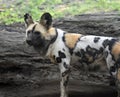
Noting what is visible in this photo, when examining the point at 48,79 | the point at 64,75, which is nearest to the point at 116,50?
the point at 64,75

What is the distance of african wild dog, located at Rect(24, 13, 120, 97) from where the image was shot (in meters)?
5.42

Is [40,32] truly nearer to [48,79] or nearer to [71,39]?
[71,39]

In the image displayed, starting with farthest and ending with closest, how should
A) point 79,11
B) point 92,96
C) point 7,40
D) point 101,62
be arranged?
1. point 79,11
2. point 7,40
3. point 92,96
4. point 101,62

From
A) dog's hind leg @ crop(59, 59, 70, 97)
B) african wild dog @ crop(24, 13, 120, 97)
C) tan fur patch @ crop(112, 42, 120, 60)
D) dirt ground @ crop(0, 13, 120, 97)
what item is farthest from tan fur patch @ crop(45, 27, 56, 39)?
tan fur patch @ crop(112, 42, 120, 60)

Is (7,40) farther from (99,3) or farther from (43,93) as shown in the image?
(99,3)

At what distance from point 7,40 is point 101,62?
6.18 feet

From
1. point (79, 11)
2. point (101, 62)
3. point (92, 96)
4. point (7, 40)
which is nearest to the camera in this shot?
point (101, 62)

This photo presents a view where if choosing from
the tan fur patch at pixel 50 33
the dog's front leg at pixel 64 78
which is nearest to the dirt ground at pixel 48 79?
the dog's front leg at pixel 64 78

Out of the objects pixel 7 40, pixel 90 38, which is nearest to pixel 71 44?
pixel 90 38

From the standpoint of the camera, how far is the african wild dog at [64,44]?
213 inches

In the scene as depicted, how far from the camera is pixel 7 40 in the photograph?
263 inches

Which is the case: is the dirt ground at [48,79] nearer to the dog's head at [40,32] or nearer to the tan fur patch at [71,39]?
the tan fur patch at [71,39]

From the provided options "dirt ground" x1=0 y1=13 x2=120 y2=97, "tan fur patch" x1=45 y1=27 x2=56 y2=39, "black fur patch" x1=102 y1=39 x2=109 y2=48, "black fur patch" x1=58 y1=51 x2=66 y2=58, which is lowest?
"dirt ground" x1=0 y1=13 x2=120 y2=97

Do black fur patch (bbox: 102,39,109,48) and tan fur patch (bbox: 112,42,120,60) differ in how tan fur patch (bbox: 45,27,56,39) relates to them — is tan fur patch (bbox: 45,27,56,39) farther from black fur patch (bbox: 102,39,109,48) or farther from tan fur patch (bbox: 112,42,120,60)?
tan fur patch (bbox: 112,42,120,60)
